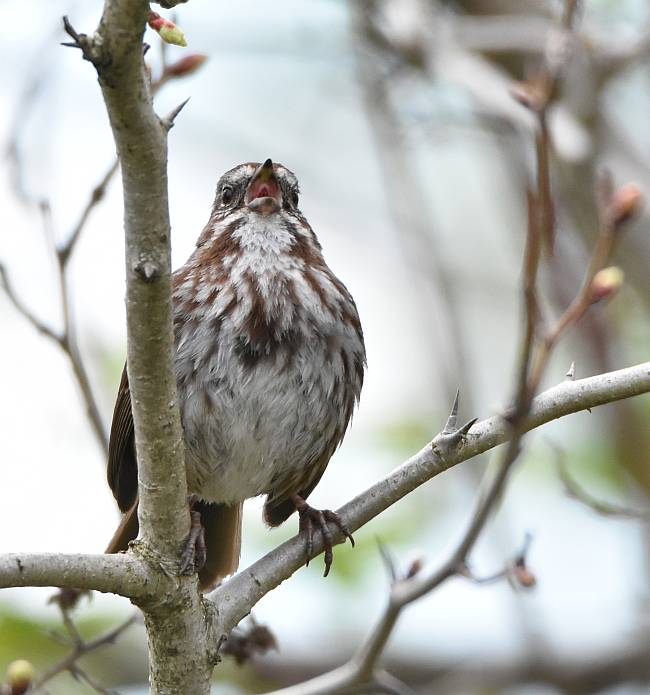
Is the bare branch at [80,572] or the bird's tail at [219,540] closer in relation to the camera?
the bare branch at [80,572]

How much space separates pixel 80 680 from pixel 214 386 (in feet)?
3.71

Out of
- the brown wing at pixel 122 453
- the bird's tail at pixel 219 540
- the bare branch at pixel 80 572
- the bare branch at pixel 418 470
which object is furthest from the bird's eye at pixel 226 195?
the bare branch at pixel 80 572

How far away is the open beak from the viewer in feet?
16.1

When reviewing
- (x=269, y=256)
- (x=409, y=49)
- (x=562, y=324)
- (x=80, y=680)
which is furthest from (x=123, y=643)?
(x=562, y=324)

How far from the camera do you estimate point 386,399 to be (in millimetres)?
10109

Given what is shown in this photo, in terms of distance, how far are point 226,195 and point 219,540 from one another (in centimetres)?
142

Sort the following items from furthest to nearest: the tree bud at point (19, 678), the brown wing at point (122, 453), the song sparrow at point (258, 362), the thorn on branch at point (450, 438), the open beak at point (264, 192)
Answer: the open beak at point (264, 192) → the brown wing at point (122, 453) → the song sparrow at point (258, 362) → the tree bud at point (19, 678) → the thorn on branch at point (450, 438)

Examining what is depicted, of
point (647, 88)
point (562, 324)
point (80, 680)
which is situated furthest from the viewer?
point (647, 88)

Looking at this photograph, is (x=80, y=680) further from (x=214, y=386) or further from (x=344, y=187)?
(x=344, y=187)

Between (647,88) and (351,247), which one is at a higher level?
(351,247)

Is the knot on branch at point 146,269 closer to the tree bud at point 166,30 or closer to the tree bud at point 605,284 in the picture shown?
the tree bud at point 166,30

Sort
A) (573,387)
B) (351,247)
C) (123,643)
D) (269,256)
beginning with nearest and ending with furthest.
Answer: (573,387), (269,256), (123,643), (351,247)

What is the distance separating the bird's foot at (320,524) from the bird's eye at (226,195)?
1.30 metres

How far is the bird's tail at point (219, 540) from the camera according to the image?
511 cm
